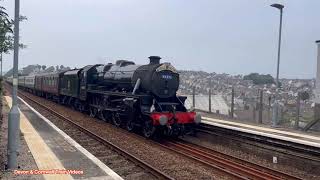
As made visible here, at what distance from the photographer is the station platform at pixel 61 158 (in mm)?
9748

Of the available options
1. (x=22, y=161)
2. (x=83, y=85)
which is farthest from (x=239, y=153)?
(x=83, y=85)

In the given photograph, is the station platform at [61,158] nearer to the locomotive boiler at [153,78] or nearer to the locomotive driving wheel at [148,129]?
the locomotive driving wheel at [148,129]

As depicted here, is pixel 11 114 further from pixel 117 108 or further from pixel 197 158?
pixel 117 108

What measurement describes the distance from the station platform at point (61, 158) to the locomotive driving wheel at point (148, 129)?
3.20m

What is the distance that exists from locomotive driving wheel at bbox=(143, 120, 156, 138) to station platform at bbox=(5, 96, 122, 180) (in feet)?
10.5

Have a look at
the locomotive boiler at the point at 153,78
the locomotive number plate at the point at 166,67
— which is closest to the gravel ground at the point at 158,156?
the locomotive boiler at the point at 153,78

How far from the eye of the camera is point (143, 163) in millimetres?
11461

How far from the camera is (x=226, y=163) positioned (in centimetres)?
1259

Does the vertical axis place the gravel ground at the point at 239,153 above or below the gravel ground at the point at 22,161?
below

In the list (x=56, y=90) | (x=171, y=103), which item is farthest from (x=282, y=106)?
(x=56, y=90)

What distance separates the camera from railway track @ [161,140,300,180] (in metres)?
11.0

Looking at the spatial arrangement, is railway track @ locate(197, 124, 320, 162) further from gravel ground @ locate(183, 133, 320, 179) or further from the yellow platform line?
the yellow platform line

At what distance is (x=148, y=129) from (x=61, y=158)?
5.80 metres

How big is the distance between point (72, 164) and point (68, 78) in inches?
767
